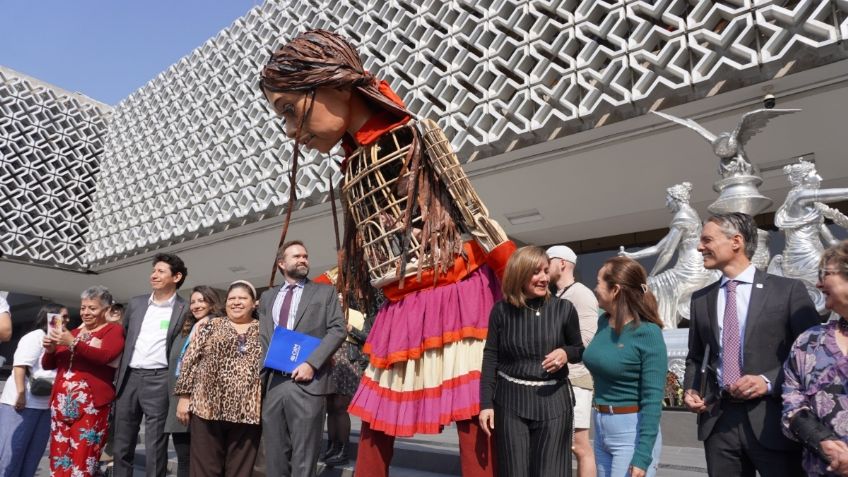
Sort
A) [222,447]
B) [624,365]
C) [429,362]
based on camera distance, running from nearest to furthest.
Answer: [429,362] < [624,365] < [222,447]

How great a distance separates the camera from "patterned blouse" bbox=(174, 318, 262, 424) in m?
3.32

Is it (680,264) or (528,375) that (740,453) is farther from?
(680,264)

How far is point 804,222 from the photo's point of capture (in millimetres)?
5938

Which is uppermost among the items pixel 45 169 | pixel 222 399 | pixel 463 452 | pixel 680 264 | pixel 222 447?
pixel 45 169

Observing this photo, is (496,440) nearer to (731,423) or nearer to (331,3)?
(731,423)

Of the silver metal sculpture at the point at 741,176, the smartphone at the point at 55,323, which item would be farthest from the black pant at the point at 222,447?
the silver metal sculpture at the point at 741,176

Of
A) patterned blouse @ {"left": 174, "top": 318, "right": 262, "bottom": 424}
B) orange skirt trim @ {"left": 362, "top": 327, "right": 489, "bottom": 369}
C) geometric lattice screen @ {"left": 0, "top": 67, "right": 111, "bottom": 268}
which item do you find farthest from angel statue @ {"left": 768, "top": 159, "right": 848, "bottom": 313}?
geometric lattice screen @ {"left": 0, "top": 67, "right": 111, "bottom": 268}

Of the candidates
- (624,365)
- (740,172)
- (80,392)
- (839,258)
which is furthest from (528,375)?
(740,172)

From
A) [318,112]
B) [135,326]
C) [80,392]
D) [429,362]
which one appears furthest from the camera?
[135,326]

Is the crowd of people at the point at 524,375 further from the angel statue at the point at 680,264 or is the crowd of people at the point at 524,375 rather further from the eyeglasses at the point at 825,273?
the angel statue at the point at 680,264

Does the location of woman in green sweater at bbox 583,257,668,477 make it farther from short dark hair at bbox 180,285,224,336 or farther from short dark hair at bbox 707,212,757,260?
short dark hair at bbox 180,285,224,336

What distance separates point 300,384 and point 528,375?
1.32 meters

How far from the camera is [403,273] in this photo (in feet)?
7.27

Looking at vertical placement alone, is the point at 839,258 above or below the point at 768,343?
above
